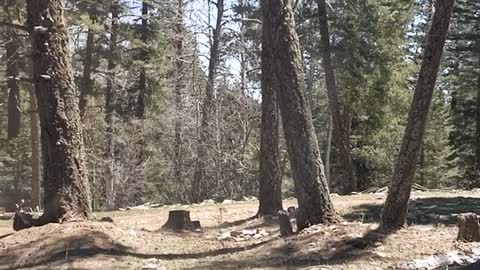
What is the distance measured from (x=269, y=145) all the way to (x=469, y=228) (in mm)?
3938

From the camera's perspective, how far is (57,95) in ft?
28.6

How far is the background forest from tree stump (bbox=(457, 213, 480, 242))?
11.7 metres

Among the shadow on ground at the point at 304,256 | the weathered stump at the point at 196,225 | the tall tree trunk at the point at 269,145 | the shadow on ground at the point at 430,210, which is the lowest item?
the shadow on ground at the point at 304,256

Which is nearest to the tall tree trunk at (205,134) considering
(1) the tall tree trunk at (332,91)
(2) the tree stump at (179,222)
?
(1) the tall tree trunk at (332,91)

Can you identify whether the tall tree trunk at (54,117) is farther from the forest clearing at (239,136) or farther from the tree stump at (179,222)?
the tree stump at (179,222)

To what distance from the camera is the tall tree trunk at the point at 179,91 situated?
21.1 meters

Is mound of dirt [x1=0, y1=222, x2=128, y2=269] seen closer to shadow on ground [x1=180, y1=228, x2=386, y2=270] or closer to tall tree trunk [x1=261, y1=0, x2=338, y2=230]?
shadow on ground [x1=180, y1=228, x2=386, y2=270]

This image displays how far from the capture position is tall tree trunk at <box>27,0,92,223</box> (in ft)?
28.3

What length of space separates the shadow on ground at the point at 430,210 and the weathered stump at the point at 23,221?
5.16 meters

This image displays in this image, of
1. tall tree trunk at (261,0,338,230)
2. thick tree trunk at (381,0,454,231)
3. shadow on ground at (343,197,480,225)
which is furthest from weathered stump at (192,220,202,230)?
thick tree trunk at (381,0,454,231)

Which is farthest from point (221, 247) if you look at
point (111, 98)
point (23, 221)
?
point (111, 98)

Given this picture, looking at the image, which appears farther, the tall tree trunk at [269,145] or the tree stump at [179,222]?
the tall tree trunk at [269,145]

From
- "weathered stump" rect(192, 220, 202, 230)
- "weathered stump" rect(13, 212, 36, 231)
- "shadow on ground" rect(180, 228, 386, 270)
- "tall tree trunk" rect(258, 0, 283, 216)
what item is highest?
"tall tree trunk" rect(258, 0, 283, 216)

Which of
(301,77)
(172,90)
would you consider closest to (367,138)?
(172,90)
